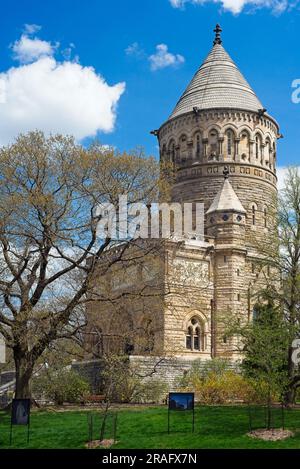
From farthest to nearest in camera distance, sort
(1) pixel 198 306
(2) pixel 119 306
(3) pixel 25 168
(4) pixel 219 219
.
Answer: (4) pixel 219 219 < (1) pixel 198 306 < (2) pixel 119 306 < (3) pixel 25 168

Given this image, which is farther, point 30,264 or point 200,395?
point 200,395

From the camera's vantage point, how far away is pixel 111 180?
27.5m

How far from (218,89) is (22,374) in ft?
103

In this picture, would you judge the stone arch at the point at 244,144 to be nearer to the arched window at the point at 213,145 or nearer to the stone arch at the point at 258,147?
the stone arch at the point at 258,147

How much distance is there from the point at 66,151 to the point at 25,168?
1.71m

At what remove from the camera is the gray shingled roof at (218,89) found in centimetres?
5219

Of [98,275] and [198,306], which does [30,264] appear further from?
[198,306]

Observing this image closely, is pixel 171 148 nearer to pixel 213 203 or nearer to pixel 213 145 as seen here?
pixel 213 145

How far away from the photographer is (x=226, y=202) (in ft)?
149

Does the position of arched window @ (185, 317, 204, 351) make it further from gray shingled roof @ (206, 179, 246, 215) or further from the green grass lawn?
the green grass lawn

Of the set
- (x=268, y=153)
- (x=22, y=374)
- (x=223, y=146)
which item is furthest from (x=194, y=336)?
(x=268, y=153)

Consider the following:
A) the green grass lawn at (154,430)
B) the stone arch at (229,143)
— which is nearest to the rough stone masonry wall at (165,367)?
the green grass lawn at (154,430)
